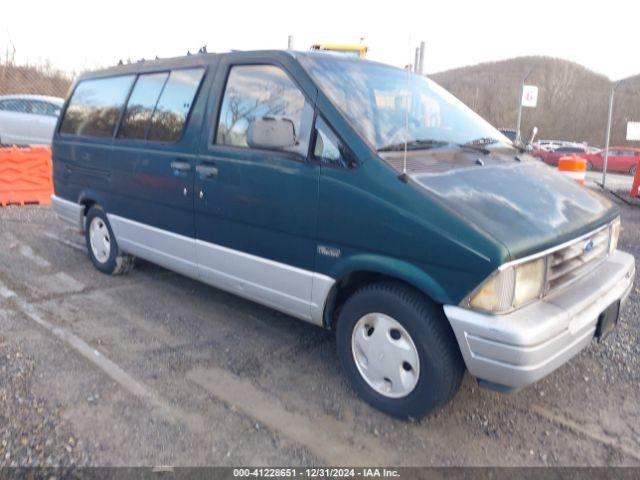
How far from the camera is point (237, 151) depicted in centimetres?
366

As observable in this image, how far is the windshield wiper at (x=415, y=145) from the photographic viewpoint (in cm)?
311

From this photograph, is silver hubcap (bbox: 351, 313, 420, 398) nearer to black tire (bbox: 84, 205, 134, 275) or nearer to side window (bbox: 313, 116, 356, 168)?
side window (bbox: 313, 116, 356, 168)

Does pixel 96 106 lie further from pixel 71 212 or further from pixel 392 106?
pixel 392 106

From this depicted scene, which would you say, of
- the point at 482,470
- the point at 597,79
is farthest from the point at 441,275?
the point at 597,79

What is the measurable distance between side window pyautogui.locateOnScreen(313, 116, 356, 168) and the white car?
429 inches

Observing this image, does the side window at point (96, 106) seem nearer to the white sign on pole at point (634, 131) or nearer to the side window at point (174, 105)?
the side window at point (174, 105)

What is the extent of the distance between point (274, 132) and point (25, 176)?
25.0 ft

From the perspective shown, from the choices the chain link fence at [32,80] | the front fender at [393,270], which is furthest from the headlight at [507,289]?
the chain link fence at [32,80]

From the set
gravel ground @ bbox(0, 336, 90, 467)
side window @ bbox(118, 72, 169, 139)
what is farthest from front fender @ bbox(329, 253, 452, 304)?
side window @ bbox(118, 72, 169, 139)

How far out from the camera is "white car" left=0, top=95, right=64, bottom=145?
1218 centimetres

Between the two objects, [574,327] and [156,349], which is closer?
[574,327]

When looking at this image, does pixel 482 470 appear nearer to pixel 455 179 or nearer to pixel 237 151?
pixel 455 179

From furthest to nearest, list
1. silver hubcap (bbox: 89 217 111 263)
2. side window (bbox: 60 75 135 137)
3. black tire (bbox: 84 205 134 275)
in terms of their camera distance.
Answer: silver hubcap (bbox: 89 217 111 263), black tire (bbox: 84 205 134 275), side window (bbox: 60 75 135 137)

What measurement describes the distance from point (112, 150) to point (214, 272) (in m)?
1.72
